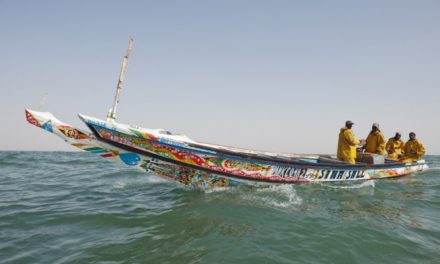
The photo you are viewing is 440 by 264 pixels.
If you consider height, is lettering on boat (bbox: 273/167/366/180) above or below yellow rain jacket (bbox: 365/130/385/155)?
below

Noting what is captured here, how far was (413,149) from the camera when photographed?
12547mm

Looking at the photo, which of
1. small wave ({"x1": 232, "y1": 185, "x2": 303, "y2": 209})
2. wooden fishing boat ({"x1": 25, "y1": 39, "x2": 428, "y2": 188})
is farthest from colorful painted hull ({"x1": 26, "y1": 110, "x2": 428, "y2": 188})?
small wave ({"x1": 232, "y1": 185, "x2": 303, "y2": 209})

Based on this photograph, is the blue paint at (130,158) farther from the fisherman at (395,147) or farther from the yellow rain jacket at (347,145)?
the fisherman at (395,147)

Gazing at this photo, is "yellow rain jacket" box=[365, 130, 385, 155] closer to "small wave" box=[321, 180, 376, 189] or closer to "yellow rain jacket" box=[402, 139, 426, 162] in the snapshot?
"small wave" box=[321, 180, 376, 189]

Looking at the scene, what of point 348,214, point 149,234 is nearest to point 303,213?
point 348,214

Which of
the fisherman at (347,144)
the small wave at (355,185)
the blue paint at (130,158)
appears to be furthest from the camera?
the fisherman at (347,144)

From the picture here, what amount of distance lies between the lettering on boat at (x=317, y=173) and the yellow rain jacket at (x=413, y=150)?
4.85 m

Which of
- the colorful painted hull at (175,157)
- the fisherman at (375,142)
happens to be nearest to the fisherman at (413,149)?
the fisherman at (375,142)

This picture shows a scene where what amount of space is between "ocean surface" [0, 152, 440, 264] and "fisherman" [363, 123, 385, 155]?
3.10m

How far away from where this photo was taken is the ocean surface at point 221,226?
3.89 m

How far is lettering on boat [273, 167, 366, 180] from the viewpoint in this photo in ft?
26.1

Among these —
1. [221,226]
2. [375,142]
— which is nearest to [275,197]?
[221,226]

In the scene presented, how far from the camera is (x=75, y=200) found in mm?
7336

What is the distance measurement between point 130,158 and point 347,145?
7891 millimetres
